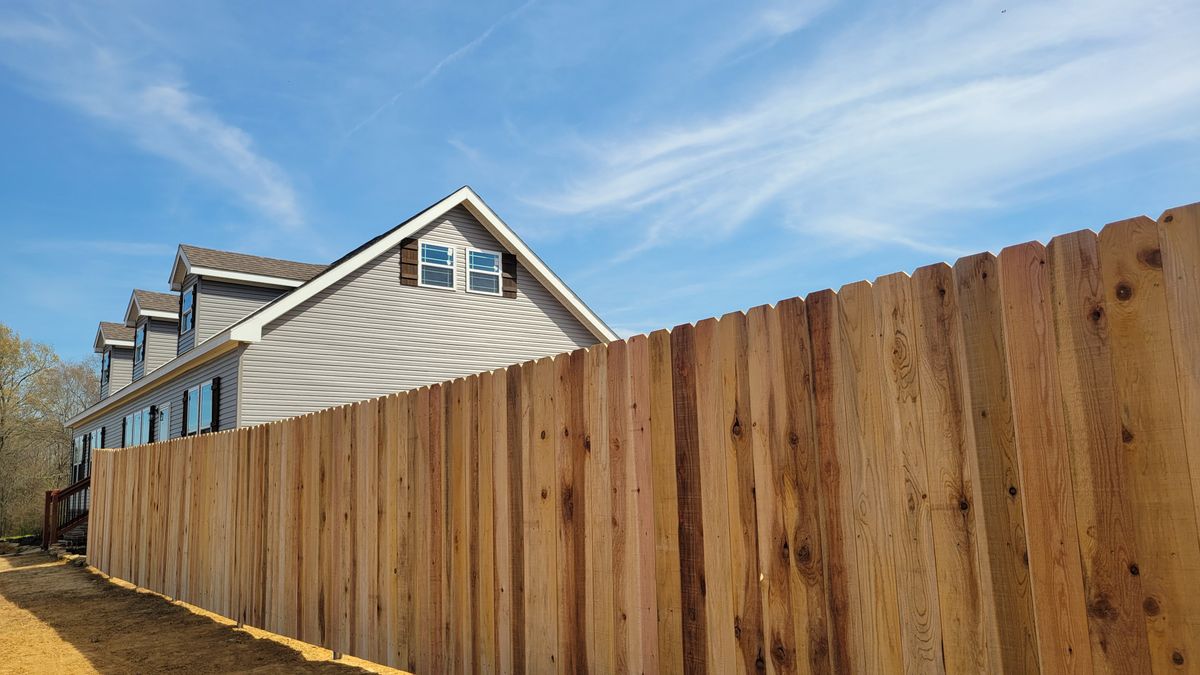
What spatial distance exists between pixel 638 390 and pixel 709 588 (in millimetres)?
935

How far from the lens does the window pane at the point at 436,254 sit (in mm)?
18688

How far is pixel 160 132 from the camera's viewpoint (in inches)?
698

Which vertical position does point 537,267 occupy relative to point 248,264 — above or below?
below

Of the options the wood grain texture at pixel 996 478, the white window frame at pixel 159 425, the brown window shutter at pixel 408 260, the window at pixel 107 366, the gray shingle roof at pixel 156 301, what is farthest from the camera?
the window at pixel 107 366

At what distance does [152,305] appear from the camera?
24.0 m

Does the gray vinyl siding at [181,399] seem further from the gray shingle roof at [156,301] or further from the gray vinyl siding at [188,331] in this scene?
the gray shingle roof at [156,301]

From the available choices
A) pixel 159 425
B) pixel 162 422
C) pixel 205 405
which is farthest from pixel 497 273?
pixel 159 425

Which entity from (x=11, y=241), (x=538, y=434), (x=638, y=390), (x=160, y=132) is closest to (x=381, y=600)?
(x=538, y=434)

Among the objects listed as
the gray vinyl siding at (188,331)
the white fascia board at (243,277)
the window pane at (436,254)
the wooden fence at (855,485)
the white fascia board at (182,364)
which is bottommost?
the wooden fence at (855,485)

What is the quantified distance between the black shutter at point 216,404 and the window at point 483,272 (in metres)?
6.14

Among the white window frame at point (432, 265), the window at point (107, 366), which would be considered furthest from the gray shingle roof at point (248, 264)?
the window at point (107, 366)

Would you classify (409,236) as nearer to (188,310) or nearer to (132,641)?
(188,310)

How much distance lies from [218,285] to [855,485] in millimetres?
20141

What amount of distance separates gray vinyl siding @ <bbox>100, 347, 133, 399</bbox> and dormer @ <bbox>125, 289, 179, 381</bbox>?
5.00m
